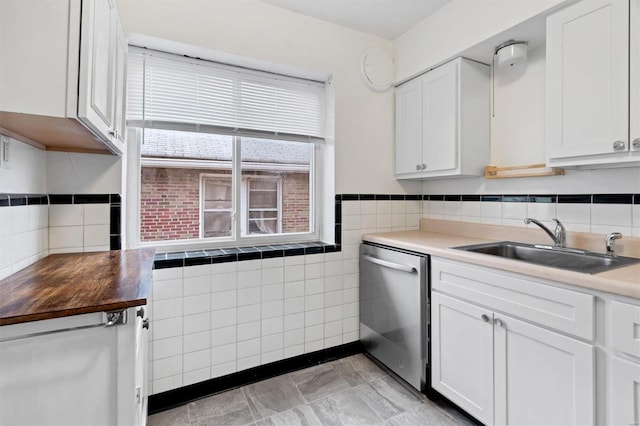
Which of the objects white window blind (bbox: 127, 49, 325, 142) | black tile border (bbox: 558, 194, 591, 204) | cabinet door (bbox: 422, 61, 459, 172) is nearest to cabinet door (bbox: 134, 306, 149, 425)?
white window blind (bbox: 127, 49, 325, 142)

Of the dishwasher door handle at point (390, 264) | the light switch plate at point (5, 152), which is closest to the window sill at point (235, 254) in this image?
the dishwasher door handle at point (390, 264)

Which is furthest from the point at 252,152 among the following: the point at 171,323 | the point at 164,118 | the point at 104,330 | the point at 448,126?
the point at 104,330

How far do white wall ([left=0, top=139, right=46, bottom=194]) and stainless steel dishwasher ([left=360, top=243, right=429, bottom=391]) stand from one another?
76.0 inches

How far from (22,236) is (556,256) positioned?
261 centimetres

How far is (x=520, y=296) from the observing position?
134 cm

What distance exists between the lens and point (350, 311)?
2.39m

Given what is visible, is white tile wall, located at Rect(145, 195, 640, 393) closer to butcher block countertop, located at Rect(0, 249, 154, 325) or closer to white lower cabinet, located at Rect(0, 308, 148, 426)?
butcher block countertop, located at Rect(0, 249, 154, 325)

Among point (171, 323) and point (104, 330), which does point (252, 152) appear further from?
point (104, 330)

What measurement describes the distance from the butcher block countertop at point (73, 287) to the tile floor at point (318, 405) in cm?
98

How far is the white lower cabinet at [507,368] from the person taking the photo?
3.81 ft

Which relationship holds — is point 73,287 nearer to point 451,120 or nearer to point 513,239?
point 451,120

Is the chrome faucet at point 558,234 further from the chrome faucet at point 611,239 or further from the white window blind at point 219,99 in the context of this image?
the white window blind at point 219,99

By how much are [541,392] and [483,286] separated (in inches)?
18.3

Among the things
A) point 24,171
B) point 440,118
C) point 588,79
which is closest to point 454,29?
point 440,118
